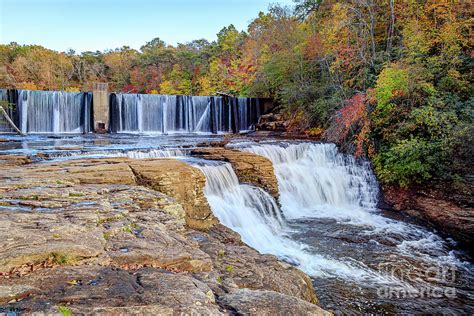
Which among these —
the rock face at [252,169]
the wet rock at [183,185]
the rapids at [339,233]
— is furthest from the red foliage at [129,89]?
the wet rock at [183,185]

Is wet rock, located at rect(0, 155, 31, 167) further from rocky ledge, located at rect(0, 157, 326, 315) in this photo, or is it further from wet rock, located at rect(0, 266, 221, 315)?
wet rock, located at rect(0, 266, 221, 315)

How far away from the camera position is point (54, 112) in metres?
18.4

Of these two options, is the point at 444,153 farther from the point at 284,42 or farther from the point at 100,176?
the point at 284,42

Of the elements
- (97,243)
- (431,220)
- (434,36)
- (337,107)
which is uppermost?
(434,36)

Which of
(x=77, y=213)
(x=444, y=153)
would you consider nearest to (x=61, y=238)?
(x=77, y=213)

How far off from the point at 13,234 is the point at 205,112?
19.2 meters

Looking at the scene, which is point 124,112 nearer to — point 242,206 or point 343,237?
point 242,206

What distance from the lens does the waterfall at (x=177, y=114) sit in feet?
66.1

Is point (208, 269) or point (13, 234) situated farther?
point (208, 269)

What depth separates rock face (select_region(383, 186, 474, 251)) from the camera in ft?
26.5

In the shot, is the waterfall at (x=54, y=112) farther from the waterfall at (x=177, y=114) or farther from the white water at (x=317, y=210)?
the white water at (x=317, y=210)

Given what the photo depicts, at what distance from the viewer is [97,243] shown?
10.4ft

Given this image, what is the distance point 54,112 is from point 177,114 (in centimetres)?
703

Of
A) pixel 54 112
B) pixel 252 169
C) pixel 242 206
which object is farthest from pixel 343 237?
pixel 54 112
